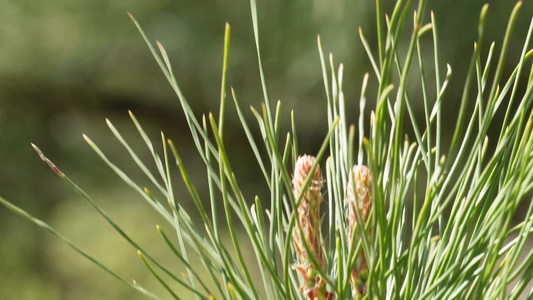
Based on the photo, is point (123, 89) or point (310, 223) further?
point (123, 89)

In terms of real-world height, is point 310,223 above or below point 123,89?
below

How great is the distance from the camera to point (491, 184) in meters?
0.26

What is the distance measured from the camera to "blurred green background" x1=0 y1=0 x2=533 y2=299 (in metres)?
0.75

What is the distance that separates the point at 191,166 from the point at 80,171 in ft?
0.49

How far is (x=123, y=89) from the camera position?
84cm

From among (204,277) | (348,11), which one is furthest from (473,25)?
(204,277)

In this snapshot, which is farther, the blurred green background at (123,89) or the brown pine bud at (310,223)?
the blurred green background at (123,89)

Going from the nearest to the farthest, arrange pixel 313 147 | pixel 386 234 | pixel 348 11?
pixel 386 234, pixel 348 11, pixel 313 147

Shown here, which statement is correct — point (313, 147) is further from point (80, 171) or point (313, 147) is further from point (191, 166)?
point (80, 171)

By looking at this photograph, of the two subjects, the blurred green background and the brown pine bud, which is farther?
the blurred green background

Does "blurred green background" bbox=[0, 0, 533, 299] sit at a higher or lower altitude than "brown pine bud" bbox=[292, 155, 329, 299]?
higher

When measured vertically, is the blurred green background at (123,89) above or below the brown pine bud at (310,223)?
above

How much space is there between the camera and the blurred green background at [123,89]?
0.75 meters

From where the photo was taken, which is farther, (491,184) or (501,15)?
(501,15)
